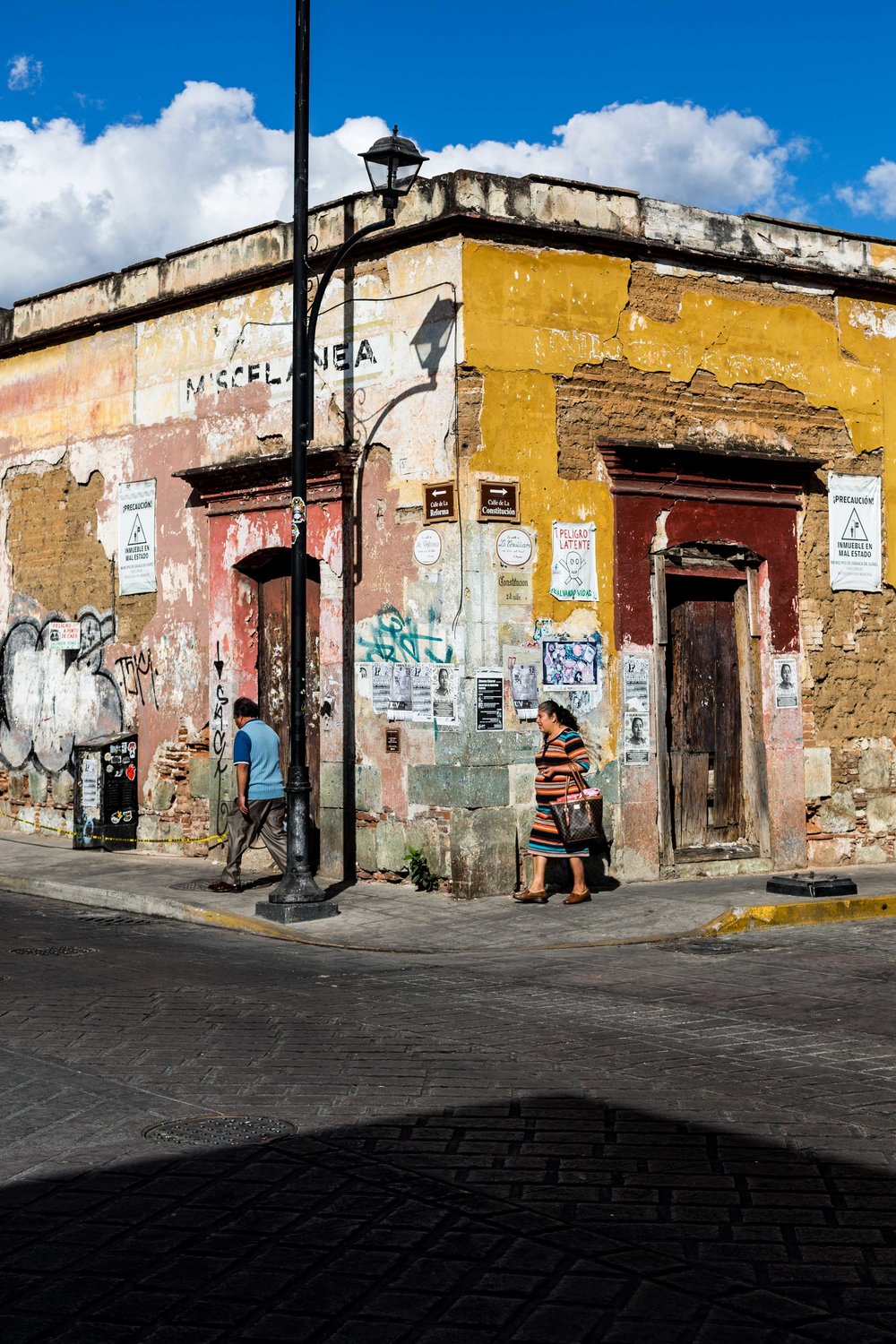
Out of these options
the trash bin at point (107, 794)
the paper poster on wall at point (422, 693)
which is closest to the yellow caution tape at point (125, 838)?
the trash bin at point (107, 794)

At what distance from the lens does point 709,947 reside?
10.6 metres

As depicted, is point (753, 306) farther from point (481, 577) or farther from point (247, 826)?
point (247, 826)

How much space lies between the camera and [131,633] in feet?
54.2

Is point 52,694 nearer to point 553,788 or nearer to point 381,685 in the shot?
point 381,685

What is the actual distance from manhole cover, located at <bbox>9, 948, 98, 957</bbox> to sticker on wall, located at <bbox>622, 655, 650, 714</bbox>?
5.38 metres

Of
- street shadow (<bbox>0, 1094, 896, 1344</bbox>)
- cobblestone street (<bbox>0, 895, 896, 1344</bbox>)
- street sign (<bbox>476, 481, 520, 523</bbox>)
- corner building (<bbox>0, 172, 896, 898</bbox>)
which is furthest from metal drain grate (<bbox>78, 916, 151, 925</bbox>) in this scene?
street shadow (<bbox>0, 1094, 896, 1344</bbox>)

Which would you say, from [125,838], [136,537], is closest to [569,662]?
[136,537]

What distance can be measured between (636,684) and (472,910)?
9.19 ft

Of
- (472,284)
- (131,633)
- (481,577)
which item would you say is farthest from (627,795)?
(131,633)

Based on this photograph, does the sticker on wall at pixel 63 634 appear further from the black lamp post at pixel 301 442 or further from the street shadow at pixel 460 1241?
the street shadow at pixel 460 1241

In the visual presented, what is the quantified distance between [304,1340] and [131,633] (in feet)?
43.5

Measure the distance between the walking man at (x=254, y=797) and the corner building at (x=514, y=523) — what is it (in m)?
0.73

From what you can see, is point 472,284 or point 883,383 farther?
point 883,383

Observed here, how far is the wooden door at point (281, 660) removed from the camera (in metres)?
14.4
